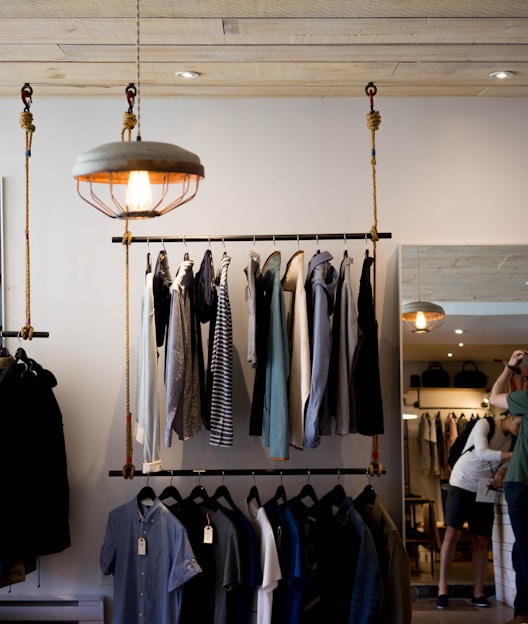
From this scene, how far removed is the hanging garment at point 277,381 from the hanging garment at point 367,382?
0.30m

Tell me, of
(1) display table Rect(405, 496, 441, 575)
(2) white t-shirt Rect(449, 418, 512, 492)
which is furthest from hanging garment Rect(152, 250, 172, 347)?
(2) white t-shirt Rect(449, 418, 512, 492)

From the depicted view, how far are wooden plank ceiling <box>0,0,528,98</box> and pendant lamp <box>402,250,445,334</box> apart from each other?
95cm

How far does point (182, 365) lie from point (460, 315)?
1.33 m

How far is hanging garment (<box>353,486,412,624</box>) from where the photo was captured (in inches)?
143

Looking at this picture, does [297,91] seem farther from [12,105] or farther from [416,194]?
[12,105]

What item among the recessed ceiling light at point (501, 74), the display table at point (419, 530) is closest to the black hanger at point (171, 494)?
the display table at point (419, 530)

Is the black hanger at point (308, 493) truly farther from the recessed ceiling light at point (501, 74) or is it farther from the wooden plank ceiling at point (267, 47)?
the recessed ceiling light at point (501, 74)

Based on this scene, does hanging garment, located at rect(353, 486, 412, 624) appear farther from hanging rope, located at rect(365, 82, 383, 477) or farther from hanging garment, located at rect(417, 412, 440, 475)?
hanging garment, located at rect(417, 412, 440, 475)

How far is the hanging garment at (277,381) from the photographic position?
3.67m

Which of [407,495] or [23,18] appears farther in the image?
[407,495]

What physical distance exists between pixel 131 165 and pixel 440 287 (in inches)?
80.6

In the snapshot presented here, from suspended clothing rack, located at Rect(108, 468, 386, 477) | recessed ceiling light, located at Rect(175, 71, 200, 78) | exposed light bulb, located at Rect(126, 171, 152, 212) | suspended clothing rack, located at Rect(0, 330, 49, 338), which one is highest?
recessed ceiling light, located at Rect(175, 71, 200, 78)

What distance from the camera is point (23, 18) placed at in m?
3.34

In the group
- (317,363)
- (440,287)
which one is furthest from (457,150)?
(317,363)
